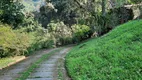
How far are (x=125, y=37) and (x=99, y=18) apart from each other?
69.5 feet

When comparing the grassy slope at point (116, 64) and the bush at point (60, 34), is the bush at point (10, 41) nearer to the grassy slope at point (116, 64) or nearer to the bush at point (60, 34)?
the grassy slope at point (116, 64)

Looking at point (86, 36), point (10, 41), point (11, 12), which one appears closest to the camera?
point (10, 41)

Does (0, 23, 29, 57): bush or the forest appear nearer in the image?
the forest

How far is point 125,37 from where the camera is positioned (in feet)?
48.0

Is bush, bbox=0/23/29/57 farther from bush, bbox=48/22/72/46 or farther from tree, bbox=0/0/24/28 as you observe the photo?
bush, bbox=48/22/72/46

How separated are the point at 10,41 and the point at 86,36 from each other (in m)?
24.7

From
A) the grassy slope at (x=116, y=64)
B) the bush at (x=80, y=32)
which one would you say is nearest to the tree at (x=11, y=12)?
the grassy slope at (x=116, y=64)

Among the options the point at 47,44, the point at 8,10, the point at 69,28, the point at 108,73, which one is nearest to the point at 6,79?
the point at 108,73

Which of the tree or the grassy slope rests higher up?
the tree

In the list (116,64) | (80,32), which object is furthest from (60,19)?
(116,64)

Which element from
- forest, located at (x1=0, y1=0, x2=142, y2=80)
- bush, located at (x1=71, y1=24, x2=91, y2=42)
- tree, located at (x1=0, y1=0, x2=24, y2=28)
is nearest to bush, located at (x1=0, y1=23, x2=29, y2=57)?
forest, located at (x1=0, y1=0, x2=142, y2=80)

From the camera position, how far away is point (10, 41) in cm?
1842

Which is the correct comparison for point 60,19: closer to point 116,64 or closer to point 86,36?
point 86,36

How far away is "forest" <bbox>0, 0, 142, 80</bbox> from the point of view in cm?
1069
